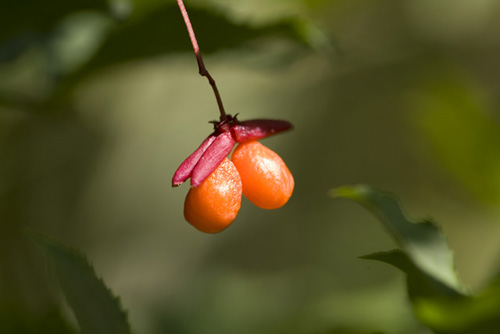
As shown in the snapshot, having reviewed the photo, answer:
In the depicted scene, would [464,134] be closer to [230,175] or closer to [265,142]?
[230,175]

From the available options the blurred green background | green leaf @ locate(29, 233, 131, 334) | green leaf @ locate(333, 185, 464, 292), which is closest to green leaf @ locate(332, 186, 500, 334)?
green leaf @ locate(333, 185, 464, 292)

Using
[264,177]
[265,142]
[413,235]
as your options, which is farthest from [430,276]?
[265,142]

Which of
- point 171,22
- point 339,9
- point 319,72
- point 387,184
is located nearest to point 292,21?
point 171,22

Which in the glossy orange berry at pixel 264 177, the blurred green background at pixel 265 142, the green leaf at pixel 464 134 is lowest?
the glossy orange berry at pixel 264 177

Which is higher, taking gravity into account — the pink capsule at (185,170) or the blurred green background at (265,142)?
the blurred green background at (265,142)

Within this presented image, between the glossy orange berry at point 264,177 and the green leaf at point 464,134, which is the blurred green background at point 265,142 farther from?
the glossy orange berry at point 264,177

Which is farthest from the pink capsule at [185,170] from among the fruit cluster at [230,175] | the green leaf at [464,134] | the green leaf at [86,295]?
the green leaf at [464,134]

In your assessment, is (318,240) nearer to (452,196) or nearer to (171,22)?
(452,196)
